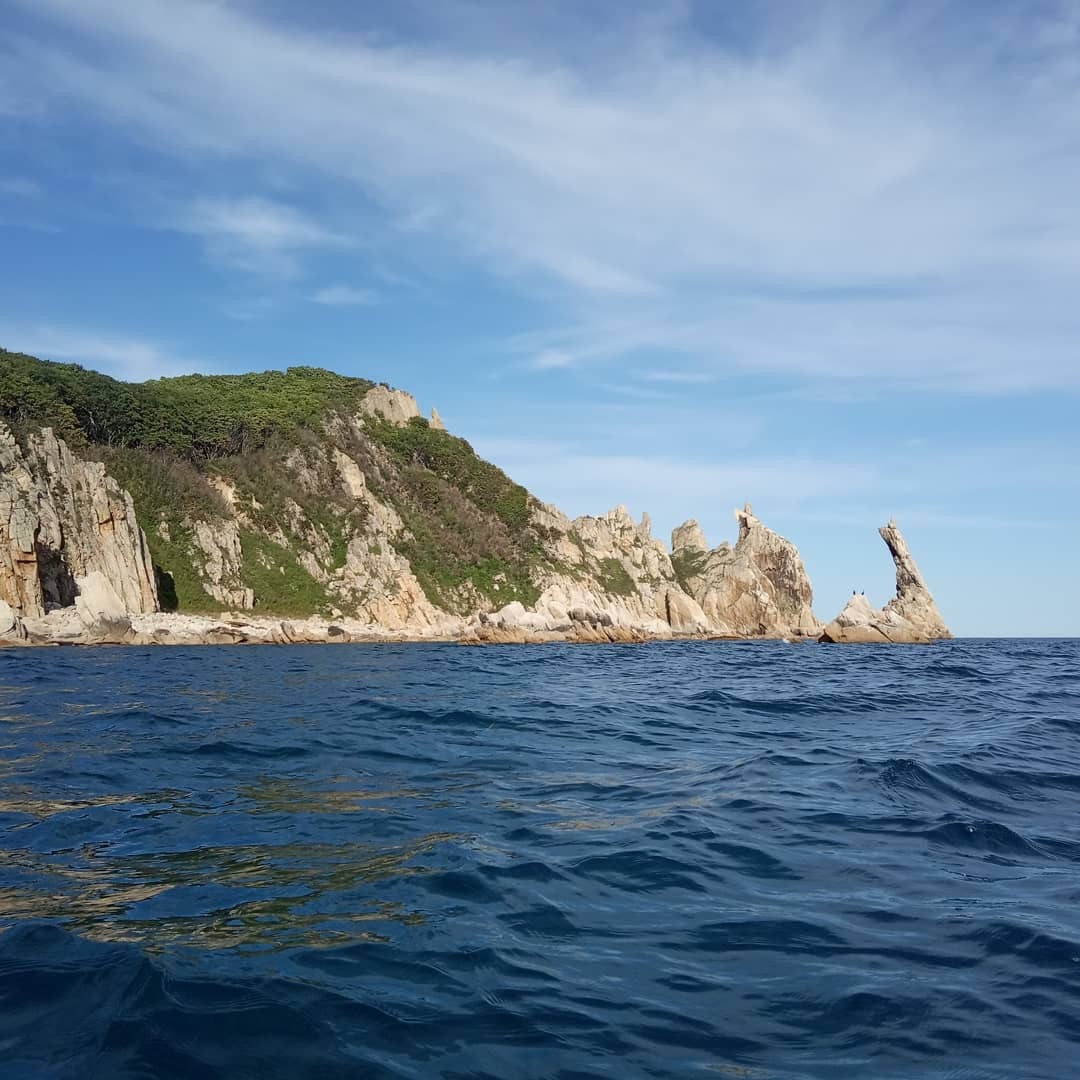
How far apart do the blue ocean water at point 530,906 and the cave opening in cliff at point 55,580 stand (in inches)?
1781

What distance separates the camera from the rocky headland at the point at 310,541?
188 feet

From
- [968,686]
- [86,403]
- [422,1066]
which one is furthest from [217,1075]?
[86,403]

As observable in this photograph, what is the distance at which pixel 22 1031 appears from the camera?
4.45m

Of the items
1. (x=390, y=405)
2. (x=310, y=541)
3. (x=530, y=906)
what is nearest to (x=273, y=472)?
(x=310, y=541)

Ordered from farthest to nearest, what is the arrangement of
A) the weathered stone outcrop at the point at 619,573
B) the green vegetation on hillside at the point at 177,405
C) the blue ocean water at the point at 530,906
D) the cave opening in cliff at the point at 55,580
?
the weathered stone outcrop at the point at 619,573, the green vegetation on hillside at the point at 177,405, the cave opening in cliff at the point at 55,580, the blue ocean water at the point at 530,906

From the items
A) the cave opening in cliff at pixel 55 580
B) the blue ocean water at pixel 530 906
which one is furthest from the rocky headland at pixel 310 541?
the blue ocean water at pixel 530 906

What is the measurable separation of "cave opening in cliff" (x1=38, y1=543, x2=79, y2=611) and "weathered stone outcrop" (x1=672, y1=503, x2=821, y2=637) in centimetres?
7132

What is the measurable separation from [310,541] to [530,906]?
7851 cm

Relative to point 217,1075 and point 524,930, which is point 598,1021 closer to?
point 524,930

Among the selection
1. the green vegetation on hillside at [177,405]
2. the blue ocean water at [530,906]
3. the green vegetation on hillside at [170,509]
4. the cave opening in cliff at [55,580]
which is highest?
the green vegetation on hillside at [177,405]

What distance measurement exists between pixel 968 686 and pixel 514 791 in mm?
21083

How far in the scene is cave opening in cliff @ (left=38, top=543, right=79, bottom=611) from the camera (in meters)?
54.3

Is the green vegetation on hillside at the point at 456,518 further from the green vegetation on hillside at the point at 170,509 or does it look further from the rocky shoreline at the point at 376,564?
the green vegetation on hillside at the point at 170,509

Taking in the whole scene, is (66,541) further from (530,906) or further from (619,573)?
(619,573)
